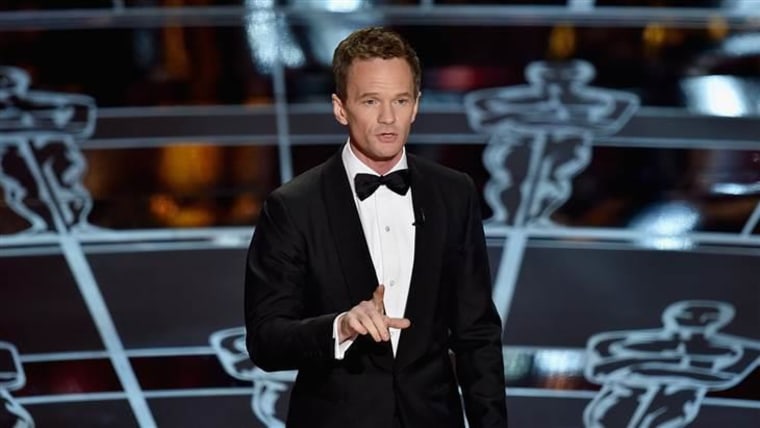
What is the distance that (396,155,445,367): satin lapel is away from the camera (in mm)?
2318

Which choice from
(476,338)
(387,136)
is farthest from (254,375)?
(387,136)

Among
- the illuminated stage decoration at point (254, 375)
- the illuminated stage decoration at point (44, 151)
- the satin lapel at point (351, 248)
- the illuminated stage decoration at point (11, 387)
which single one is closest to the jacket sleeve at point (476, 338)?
the satin lapel at point (351, 248)

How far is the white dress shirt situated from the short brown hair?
15 centimetres

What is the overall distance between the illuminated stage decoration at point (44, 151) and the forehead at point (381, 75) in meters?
3.30

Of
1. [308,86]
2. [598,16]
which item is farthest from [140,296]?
[598,16]

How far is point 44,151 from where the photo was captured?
6012 mm

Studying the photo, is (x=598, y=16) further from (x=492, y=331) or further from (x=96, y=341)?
(x=492, y=331)

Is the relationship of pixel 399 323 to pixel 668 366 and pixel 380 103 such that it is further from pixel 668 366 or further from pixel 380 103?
pixel 668 366

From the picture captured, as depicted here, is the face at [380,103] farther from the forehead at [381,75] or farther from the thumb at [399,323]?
the thumb at [399,323]

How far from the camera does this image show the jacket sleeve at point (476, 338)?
2338mm

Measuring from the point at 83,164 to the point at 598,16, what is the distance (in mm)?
2648

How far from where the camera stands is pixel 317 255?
91.0 inches

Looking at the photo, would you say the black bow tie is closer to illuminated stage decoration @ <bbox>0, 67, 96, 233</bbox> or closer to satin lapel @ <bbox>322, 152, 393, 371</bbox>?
satin lapel @ <bbox>322, 152, 393, 371</bbox>

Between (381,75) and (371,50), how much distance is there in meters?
0.04
